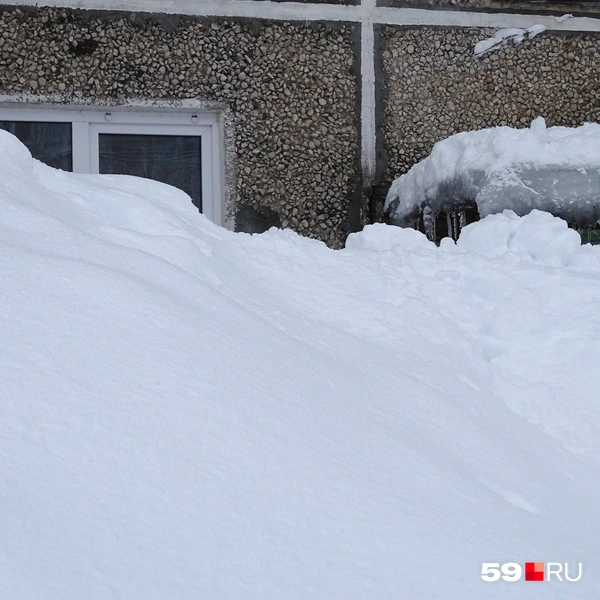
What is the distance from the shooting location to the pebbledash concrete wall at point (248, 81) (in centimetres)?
412

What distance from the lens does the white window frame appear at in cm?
424

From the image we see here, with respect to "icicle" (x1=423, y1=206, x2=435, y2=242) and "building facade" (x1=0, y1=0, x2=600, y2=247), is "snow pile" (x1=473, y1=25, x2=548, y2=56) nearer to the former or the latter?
"building facade" (x1=0, y1=0, x2=600, y2=247)

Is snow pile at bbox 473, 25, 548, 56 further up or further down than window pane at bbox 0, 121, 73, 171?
further up

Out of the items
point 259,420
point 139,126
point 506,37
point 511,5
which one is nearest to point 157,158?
point 139,126

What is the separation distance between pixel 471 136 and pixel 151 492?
3152 millimetres

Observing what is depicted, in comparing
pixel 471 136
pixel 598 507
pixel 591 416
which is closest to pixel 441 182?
pixel 471 136

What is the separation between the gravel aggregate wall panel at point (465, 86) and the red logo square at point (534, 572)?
339 cm

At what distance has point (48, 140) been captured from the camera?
14.0 feet

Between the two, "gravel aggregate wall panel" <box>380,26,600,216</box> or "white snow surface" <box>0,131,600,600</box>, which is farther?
"gravel aggregate wall panel" <box>380,26,600,216</box>

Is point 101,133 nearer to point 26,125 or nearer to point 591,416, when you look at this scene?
point 26,125

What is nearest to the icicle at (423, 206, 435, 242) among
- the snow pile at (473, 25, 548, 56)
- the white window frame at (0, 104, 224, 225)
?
the white window frame at (0, 104, 224, 225)

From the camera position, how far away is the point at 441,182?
3.91 meters

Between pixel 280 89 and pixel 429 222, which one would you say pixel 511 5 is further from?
pixel 429 222

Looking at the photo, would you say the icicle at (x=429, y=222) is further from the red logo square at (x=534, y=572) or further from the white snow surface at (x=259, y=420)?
the red logo square at (x=534, y=572)
